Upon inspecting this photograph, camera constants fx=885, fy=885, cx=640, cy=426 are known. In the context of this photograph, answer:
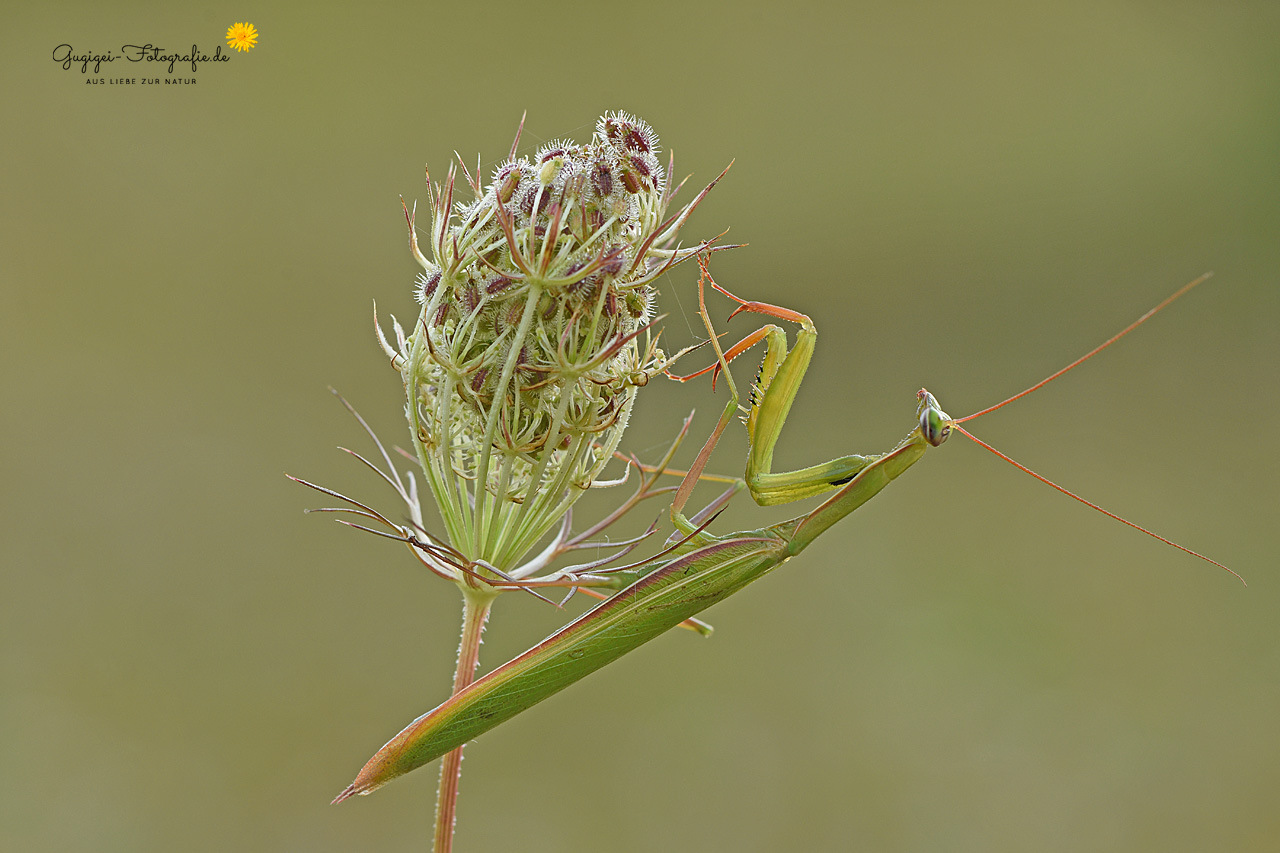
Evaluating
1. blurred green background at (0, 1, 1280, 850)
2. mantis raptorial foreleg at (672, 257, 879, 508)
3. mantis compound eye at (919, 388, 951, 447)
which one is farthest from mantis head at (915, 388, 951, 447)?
blurred green background at (0, 1, 1280, 850)

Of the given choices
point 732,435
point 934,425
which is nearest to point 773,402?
point 934,425

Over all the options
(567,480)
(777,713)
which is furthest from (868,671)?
(567,480)

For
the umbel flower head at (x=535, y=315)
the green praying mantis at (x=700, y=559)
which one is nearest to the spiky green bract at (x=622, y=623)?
the green praying mantis at (x=700, y=559)

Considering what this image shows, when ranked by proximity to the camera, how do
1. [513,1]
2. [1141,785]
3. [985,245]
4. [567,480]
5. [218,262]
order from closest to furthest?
1. [567,480]
2. [1141,785]
3. [218,262]
4. [513,1]
5. [985,245]

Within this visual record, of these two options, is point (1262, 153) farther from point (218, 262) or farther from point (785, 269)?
point (218, 262)

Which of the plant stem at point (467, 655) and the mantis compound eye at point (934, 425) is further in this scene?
the mantis compound eye at point (934, 425)

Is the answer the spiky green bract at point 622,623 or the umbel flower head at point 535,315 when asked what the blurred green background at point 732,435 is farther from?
the umbel flower head at point 535,315
